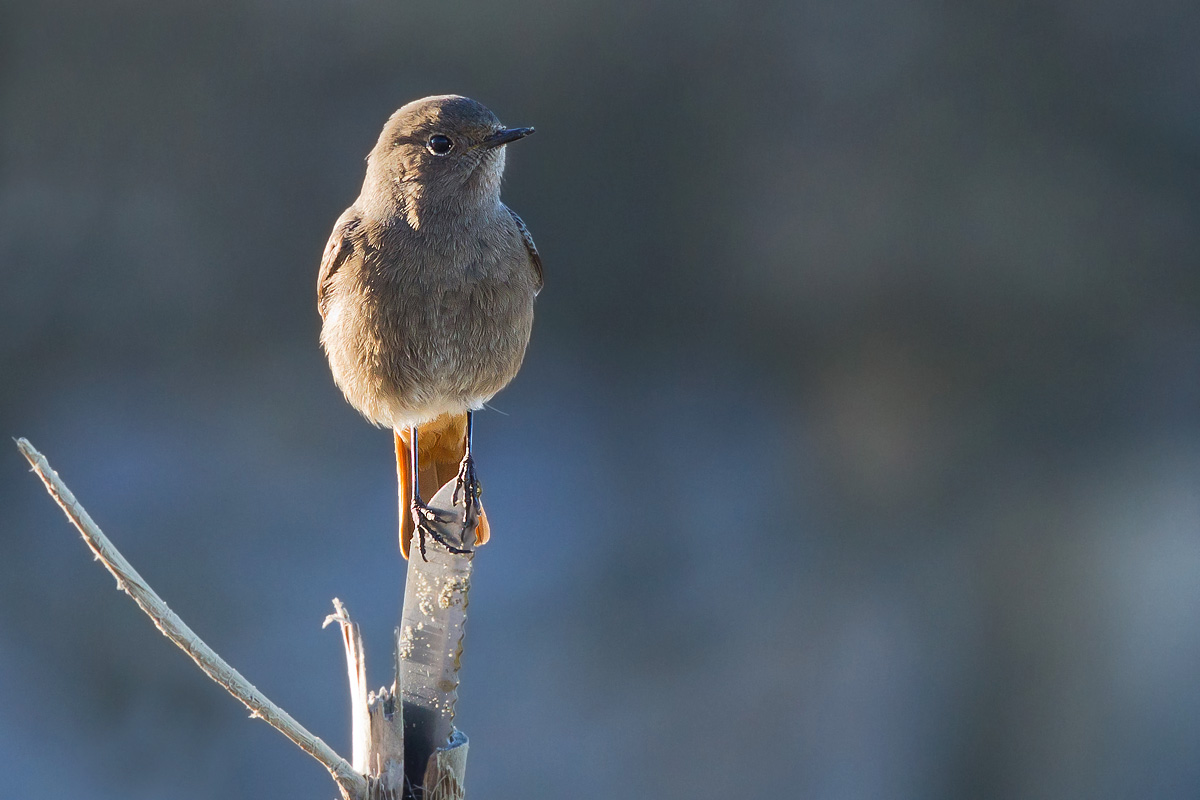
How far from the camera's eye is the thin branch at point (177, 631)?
3.42 ft

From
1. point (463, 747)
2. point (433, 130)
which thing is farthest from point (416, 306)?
point (463, 747)

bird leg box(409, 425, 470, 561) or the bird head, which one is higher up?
the bird head

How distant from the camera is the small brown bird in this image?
5.96ft

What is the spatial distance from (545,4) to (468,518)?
3150mm

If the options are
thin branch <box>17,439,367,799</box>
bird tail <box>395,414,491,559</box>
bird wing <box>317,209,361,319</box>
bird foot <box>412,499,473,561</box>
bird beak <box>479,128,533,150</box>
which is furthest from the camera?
bird tail <box>395,414,491,559</box>

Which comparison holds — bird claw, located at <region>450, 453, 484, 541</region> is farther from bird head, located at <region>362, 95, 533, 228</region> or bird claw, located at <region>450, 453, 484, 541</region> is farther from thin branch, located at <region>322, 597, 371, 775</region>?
bird head, located at <region>362, 95, 533, 228</region>

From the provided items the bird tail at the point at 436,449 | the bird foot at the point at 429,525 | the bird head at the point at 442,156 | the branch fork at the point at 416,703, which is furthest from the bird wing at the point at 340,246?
the branch fork at the point at 416,703

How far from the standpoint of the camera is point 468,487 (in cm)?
182

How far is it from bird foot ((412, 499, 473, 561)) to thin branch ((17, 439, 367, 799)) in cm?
30

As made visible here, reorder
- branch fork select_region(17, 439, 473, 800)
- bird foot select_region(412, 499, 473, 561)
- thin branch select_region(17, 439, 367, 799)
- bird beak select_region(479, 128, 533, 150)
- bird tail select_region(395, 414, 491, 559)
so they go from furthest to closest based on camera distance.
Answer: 1. bird tail select_region(395, 414, 491, 559)
2. bird beak select_region(479, 128, 533, 150)
3. bird foot select_region(412, 499, 473, 561)
4. branch fork select_region(17, 439, 473, 800)
5. thin branch select_region(17, 439, 367, 799)

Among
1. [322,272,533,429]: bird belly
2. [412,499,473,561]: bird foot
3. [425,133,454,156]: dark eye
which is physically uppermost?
[425,133,454,156]: dark eye

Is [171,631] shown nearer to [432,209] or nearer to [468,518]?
[468,518]

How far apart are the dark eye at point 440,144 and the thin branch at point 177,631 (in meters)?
0.92

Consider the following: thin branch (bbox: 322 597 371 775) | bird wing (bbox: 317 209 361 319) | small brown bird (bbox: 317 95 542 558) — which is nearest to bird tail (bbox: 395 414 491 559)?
small brown bird (bbox: 317 95 542 558)
